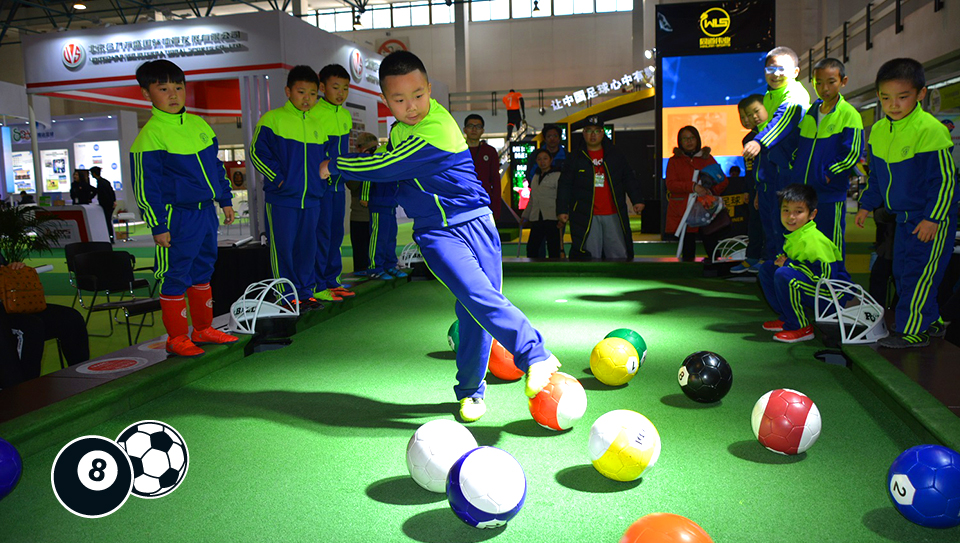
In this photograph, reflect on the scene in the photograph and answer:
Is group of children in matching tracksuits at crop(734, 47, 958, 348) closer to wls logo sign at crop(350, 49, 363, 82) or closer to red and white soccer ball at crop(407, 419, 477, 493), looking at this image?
red and white soccer ball at crop(407, 419, 477, 493)

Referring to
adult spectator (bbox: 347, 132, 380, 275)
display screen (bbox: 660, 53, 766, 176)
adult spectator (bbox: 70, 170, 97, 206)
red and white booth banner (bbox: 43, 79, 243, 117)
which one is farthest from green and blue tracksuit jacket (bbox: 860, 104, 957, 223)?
adult spectator (bbox: 70, 170, 97, 206)

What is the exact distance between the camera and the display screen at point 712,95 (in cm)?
1097

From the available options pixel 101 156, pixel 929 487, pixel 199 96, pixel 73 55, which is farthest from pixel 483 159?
pixel 101 156

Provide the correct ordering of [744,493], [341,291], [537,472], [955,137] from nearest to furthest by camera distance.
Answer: [744,493]
[537,472]
[341,291]
[955,137]

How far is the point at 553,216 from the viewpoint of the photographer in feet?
27.0

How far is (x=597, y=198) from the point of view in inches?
287

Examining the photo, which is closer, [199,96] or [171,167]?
[171,167]

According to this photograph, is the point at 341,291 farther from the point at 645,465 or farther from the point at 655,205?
the point at 655,205

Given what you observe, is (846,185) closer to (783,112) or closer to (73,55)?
(783,112)

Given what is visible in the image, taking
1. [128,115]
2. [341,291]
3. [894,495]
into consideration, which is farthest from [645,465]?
[128,115]

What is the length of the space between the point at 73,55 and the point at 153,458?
11.2 m

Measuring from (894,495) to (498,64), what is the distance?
23.9m

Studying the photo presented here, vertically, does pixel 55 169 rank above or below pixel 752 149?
above

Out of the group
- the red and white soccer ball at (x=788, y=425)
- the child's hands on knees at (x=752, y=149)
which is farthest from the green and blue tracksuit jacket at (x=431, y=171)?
the child's hands on knees at (x=752, y=149)
